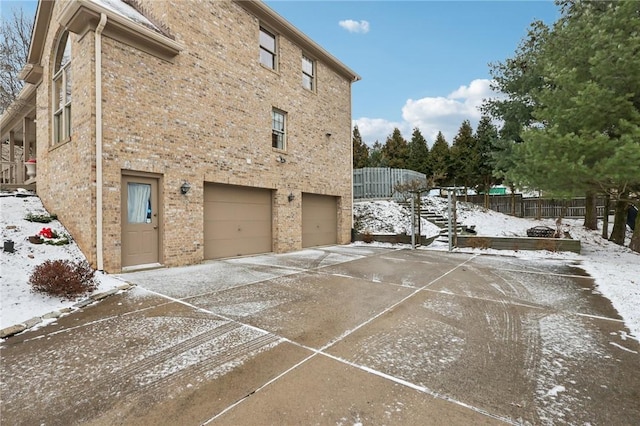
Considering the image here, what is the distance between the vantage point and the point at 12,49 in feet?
53.3

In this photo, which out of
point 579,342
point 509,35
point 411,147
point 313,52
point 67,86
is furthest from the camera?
point 411,147

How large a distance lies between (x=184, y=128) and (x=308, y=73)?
605 cm

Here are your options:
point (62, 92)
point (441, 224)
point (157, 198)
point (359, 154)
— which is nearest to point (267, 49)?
point (62, 92)

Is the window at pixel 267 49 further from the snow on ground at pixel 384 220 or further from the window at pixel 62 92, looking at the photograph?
the snow on ground at pixel 384 220

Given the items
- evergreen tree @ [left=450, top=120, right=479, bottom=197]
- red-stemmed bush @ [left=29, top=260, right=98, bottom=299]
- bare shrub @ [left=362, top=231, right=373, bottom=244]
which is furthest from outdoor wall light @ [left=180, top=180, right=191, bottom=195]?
evergreen tree @ [left=450, top=120, right=479, bottom=197]

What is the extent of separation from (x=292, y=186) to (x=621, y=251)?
36.0 feet

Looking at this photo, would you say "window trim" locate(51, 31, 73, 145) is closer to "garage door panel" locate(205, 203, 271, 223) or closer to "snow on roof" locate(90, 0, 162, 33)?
"snow on roof" locate(90, 0, 162, 33)

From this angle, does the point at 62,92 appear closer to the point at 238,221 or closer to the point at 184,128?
the point at 184,128

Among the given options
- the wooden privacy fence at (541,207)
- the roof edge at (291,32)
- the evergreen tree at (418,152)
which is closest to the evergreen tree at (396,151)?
the evergreen tree at (418,152)

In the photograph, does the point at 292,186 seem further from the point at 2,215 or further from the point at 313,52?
the point at 2,215

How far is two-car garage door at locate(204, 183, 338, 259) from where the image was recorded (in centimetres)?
827

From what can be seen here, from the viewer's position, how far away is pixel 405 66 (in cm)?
1291

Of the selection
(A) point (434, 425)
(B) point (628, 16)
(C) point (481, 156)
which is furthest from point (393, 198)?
(A) point (434, 425)

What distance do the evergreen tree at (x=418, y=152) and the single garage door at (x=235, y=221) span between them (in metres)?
18.6
